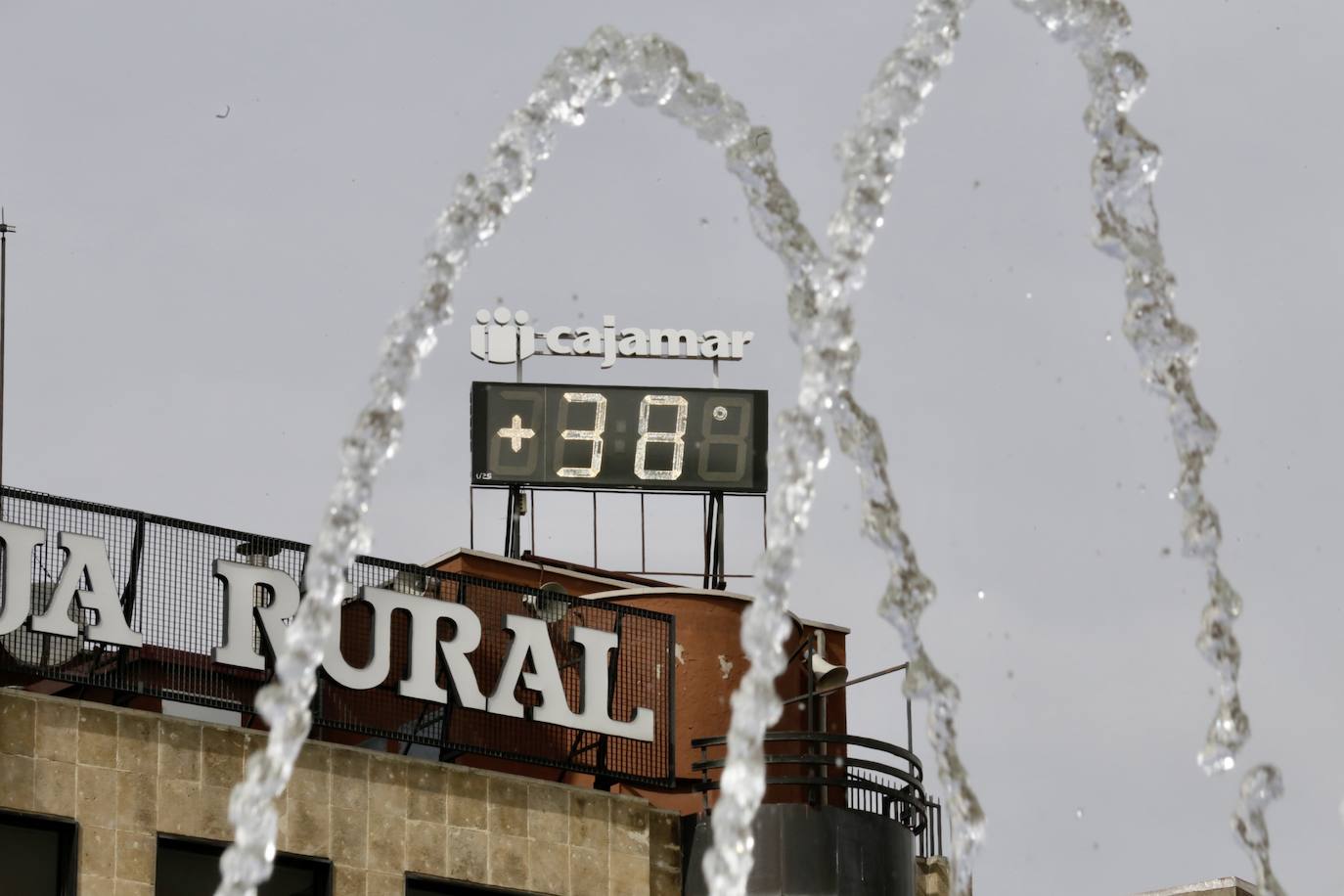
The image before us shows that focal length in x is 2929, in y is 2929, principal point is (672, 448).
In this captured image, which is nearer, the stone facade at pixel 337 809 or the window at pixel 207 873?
the stone facade at pixel 337 809

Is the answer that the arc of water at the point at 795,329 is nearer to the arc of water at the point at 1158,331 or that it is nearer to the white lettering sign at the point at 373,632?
the arc of water at the point at 1158,331

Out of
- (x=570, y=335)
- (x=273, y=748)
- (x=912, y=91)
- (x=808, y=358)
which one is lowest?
(x=273, y=748)

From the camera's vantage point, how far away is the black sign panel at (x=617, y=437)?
45.5 meters

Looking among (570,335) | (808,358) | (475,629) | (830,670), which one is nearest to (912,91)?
(808,358)

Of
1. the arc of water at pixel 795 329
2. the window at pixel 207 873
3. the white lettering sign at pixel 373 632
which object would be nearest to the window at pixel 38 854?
the window at pixel 207 873

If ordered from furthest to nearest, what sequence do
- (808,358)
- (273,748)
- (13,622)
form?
1. (13,622)
2. (273,748)
3. (808,358)

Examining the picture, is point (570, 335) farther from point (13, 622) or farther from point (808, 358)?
point (808, 358)

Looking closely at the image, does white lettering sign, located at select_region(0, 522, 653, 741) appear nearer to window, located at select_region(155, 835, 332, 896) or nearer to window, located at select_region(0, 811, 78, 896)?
window, located at select_region(0, 811, 78, 896)

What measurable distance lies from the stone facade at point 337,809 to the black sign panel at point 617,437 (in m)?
10.0

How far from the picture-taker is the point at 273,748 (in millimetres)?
21031

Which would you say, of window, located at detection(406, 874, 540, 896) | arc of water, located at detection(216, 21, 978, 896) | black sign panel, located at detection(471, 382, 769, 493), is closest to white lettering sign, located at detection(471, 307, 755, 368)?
black sign panel, located at detection(471, 382, 769, 493)

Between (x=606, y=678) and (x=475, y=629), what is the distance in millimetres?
2073

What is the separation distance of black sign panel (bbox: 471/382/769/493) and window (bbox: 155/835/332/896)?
41.7 feet

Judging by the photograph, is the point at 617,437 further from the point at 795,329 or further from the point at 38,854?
→ the point at 795,329
